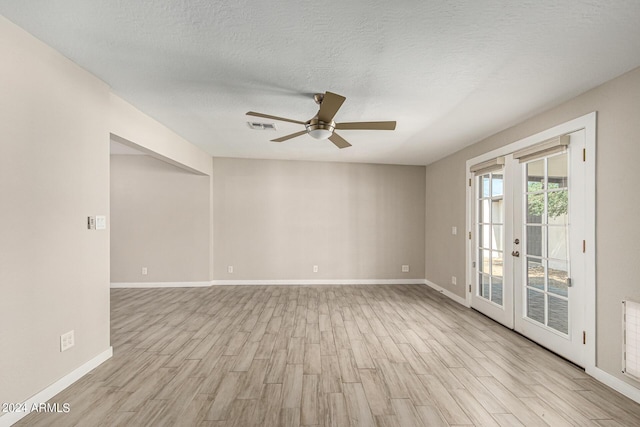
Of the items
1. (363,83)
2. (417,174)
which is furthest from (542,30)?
(417,174)

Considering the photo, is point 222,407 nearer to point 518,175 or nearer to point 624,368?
point 624,368

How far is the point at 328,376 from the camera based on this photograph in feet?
7.76

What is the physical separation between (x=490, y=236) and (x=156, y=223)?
574cm

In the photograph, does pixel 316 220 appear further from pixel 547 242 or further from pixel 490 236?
pixel 547 242

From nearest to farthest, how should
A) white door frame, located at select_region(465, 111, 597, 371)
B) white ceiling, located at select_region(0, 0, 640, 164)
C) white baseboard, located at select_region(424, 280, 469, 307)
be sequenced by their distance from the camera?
white ceiling, located at select_region(0, 0, 640, 164) < white door frame, located at select_region(465, 111, 597, 371) < white baseboard, located at select_region(424, 280, 469, 307)

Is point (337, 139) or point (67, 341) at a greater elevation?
point (337, 139)

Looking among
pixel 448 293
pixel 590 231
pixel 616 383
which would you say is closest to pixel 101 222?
pixel 590 231

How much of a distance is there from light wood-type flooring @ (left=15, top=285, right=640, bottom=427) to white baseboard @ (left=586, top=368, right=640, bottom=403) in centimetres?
7

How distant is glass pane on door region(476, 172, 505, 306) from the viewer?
3.75m

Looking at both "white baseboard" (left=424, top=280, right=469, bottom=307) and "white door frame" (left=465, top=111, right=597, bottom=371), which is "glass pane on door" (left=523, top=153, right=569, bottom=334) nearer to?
"white door frame" (left=465, top=111, right=597, bottom=371)

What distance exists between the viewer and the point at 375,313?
406cm

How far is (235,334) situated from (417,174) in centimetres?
478

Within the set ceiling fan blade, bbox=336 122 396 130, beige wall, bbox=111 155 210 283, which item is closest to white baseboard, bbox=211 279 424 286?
beige wall, bbox=111 155 210 283

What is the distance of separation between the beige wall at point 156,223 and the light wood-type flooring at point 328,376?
5.09 ft
